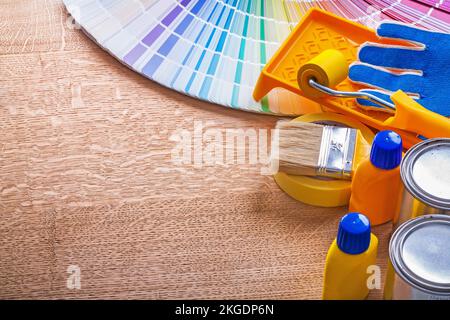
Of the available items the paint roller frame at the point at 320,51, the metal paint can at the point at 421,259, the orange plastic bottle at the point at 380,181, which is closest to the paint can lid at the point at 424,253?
the metal paint can at the point at 421,259

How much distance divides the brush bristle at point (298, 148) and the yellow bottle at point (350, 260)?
0.14 m

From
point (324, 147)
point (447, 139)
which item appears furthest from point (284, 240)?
point (447, 139)

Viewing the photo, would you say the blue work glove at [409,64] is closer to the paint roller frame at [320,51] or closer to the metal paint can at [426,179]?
the paint roller frame at [320,51]

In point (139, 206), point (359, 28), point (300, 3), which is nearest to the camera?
point (139, 206)

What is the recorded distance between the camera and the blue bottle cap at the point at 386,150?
2.90 ft

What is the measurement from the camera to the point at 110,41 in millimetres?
1217

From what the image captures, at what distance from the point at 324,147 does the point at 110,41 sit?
1.39 feet

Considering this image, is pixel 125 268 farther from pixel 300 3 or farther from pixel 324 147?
pixel 300 3

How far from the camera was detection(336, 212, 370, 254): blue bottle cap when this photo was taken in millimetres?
798

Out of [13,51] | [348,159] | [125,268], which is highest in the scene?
[13,51]

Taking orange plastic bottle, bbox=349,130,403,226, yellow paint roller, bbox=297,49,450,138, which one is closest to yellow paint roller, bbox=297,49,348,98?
yellow paint roller, bbox=297,49,450,138

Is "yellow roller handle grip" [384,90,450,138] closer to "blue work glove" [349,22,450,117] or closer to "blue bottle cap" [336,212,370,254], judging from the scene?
"blue work glove" [349,22,450,117]

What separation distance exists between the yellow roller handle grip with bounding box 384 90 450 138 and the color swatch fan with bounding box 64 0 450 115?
5.5 inches

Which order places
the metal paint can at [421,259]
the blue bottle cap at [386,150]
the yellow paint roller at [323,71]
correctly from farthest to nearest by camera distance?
the yellow paint roller at [323,71]
the blue bottle cap at [386,150]
the metal paint can at [421,259]
